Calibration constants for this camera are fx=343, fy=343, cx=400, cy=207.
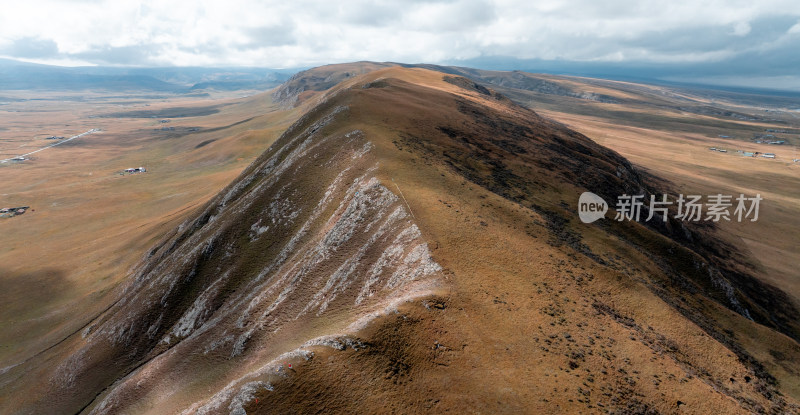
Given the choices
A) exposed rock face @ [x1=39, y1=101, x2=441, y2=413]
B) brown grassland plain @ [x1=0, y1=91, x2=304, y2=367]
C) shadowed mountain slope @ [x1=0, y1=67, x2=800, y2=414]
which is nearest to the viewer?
shadowed mountain slope @ [x1=0, y1=67, x2=800, y2=414]

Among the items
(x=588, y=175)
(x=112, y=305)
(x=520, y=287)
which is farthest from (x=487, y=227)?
(x=112, y=305)

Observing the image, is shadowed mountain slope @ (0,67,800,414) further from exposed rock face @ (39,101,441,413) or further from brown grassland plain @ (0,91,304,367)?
brown grassland plain @ (0,91,304,367)

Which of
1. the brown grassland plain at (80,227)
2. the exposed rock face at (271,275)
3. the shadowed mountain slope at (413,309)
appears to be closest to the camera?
the shadowed mountain slope at (413,309)

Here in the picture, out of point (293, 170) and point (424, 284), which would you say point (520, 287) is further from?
point (293, 170)

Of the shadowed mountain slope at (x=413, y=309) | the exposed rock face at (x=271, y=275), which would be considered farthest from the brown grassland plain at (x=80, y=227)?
the exposed rock face at (x=271, y=275)

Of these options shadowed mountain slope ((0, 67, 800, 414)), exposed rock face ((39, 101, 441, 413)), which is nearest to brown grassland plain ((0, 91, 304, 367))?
shadowed mountain slope ((0, 67, 800, 414))

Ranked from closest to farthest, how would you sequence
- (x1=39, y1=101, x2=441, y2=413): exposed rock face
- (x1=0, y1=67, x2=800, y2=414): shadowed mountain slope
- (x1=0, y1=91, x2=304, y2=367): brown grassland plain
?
(x1=0, y1=67, x2=800, y2=414): shadowed mountain slope < (x1=39, y1=101, x2=441, y2=413): exposed rock face < (x1=0, y1=91, x2=304, y2=367): brown grassland plain

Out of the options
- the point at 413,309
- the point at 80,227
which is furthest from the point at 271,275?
the point at 80,227

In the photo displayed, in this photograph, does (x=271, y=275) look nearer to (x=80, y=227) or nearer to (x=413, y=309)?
(x=413, y=309)

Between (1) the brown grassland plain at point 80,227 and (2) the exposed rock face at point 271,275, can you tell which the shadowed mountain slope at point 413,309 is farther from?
(1) the brown grassland plain at point 80,227
